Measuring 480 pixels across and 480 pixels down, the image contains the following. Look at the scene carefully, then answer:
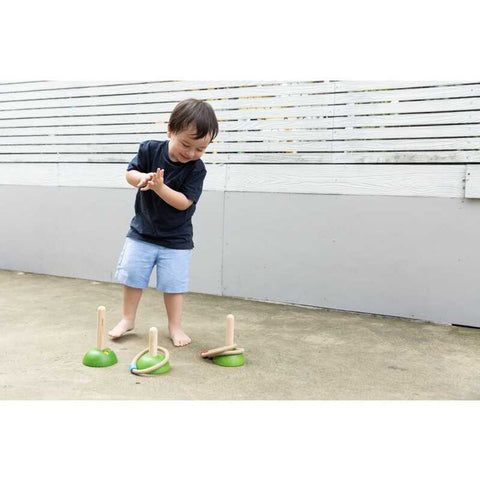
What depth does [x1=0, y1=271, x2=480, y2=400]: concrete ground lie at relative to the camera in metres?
1.83

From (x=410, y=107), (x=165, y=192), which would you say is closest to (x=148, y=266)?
(x=165, y=192)

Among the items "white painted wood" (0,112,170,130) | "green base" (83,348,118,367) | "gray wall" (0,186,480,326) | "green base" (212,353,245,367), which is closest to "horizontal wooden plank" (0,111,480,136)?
"white painted wood" (0,112,170,130)

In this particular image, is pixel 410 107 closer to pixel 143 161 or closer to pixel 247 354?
pixel 143 161

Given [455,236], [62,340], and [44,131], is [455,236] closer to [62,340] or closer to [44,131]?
[62,340]

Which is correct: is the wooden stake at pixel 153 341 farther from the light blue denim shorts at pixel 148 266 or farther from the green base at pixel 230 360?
the light blue denim shorts at pixel 148 266

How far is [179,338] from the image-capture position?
242cm

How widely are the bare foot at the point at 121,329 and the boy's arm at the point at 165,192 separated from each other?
25.9 inches

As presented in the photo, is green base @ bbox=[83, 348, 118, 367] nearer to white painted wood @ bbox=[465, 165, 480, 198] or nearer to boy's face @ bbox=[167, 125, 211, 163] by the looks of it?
boy's face @ bbox=[167, 125, 211, 163]

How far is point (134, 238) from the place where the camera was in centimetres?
249

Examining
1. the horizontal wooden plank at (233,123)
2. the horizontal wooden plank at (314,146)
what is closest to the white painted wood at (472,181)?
the horizontal wooden plank at (314,146)

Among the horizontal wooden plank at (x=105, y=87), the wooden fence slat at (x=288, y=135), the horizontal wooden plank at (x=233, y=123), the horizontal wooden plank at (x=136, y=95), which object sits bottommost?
the wooden fence slat at (x=288, y=135)

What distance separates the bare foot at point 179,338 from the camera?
2.39 meters

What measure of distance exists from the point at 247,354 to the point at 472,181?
165cm

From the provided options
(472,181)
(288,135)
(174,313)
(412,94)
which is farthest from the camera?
(288,135)
